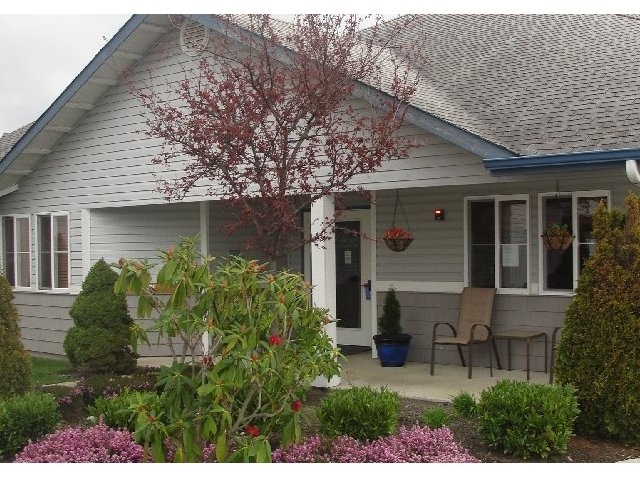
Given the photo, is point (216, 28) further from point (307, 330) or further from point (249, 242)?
point (307, 330)

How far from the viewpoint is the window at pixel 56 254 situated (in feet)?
47.0

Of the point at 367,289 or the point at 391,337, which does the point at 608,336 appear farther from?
the point at 367,289

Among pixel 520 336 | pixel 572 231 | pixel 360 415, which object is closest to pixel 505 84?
pixel 572 231

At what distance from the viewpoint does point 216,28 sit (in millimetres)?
10367

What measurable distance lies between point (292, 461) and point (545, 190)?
222 inches

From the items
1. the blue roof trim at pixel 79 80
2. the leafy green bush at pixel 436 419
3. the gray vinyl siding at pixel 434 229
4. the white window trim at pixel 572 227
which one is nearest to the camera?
the leafy green bush at pixel 436 419

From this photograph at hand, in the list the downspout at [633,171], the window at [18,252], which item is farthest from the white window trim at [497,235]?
the window at [18,252]

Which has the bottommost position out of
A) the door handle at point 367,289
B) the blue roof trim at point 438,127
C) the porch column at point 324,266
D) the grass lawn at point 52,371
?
the grass lawn at point 52,371

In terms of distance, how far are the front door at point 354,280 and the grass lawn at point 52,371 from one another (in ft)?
13.6

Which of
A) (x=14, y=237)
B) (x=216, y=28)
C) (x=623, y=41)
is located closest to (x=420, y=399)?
(x=216, y=28)

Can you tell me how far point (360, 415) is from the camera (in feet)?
21.7

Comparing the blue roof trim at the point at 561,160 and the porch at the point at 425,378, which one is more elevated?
the blue roof trim at the point at 561,160

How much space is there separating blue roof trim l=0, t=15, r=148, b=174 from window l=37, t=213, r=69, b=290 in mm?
1280

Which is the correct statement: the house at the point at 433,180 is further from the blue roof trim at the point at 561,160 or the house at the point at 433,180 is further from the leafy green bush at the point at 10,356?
the leafy green bush at the point at 10,356
